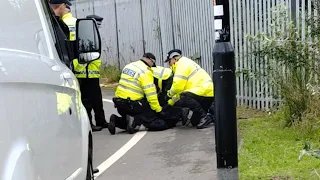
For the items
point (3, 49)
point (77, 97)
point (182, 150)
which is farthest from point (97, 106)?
point (3, 49)

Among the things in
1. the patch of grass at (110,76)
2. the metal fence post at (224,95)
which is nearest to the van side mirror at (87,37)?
the metal fence post at (224,95)

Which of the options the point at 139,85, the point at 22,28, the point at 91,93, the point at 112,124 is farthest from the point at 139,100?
the point at 22,28

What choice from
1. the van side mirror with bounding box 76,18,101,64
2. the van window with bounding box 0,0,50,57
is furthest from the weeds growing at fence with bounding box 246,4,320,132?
the van window with bounding box 0,0,50,57

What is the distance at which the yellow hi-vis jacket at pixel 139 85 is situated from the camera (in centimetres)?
890

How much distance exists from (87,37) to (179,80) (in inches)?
174

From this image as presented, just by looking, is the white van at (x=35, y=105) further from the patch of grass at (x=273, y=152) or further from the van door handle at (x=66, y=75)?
the patch of grass at (x=273, y=152)

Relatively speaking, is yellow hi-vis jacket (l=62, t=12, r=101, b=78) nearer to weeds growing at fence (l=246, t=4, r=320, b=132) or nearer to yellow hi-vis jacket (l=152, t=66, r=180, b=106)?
yellow hi-vis jacket (l=152, t=66, r=180, b=106)

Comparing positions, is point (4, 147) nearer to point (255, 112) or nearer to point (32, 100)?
point (32, 100)

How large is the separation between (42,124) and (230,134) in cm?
259

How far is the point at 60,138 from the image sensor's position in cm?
345

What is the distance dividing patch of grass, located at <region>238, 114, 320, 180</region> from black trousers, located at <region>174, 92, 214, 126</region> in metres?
0.66

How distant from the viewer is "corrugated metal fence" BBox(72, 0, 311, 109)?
1011cm

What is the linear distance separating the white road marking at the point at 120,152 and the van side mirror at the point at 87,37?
2236mm

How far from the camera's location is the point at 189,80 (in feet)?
30.5
